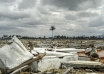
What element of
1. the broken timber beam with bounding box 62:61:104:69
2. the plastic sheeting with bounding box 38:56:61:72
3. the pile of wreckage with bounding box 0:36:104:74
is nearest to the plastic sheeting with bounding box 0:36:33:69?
the pile of wreckage with bounding box 0:36:104:74

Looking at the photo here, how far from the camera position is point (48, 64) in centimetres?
1052

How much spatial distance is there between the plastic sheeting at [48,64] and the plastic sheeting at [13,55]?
34.2 inches

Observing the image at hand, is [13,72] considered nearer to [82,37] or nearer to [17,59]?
[17,59]

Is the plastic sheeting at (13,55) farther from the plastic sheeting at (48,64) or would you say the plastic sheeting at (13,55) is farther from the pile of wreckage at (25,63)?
the plastic sheeting at (48,64)

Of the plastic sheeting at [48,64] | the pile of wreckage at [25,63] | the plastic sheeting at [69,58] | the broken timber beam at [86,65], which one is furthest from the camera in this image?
the plastic sheeting at [69,58]

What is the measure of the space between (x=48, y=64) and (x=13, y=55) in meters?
2.16

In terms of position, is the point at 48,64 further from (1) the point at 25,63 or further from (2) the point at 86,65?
(2) the point at 86,65

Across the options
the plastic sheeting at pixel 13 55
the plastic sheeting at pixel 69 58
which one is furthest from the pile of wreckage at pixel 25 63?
the plastic sheeting at pixel 69 58

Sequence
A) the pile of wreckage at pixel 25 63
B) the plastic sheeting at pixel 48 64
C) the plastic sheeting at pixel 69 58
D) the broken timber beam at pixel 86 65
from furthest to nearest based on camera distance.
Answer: the plastic sheeting at pixel 69 58 → the broken timber beam at pixel 86 65 → the plastic sheeting at pixel 48 64 → the pile of wreckage at pixel 25 63

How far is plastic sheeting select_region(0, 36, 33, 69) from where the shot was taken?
8693 mm

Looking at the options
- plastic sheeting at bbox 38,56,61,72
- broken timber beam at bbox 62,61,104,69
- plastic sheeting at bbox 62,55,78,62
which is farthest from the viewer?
plastic sheeting at bbox 62,55,78,62

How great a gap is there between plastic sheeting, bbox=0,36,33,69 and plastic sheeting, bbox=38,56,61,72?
0.87 meters

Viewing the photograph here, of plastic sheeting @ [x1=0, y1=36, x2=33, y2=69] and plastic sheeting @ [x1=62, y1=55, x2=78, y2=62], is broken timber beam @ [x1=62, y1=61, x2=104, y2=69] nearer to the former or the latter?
plastic sheeting @ [x1=62, y1=55, x2=78, y2=62]

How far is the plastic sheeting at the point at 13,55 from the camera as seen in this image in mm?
8693
